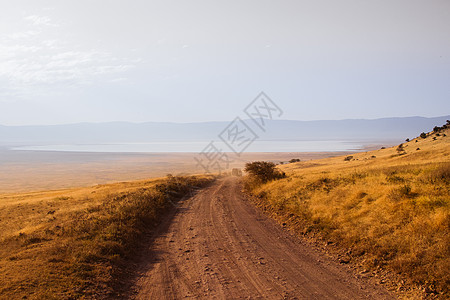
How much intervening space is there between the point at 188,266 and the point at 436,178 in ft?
35.3

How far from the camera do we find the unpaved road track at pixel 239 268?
6798 mm

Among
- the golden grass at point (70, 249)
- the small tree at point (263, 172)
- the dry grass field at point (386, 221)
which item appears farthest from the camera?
the small tree at point (263, 172)

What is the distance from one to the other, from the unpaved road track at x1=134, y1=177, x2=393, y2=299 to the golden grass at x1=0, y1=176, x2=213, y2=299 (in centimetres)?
98

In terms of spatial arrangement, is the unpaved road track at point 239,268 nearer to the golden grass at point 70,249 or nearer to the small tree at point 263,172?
the golden grass at point 70,249

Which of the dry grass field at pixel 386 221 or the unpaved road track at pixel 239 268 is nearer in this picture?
the unpaved road track at pixel 239 268

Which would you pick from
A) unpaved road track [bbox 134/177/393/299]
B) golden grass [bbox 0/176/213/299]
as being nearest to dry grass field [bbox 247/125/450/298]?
unpaved road track [bbox 134/177/393/299]

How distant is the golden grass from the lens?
671 centimetres

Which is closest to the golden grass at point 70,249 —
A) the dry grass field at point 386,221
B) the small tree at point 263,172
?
the dry grass field at point 386,221

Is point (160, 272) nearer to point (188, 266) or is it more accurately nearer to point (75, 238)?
point (188, 266)

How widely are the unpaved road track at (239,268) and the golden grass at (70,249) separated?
975 mm

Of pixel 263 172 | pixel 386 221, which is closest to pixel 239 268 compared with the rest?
pixel 386 221

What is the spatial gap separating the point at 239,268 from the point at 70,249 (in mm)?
5105

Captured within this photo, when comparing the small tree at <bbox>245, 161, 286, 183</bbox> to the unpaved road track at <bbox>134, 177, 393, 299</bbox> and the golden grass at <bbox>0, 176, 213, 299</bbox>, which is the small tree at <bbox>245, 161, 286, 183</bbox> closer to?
the golden grass at <bbox>0, 176, 213, 299</bbox>

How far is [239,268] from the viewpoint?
8.10 metres
